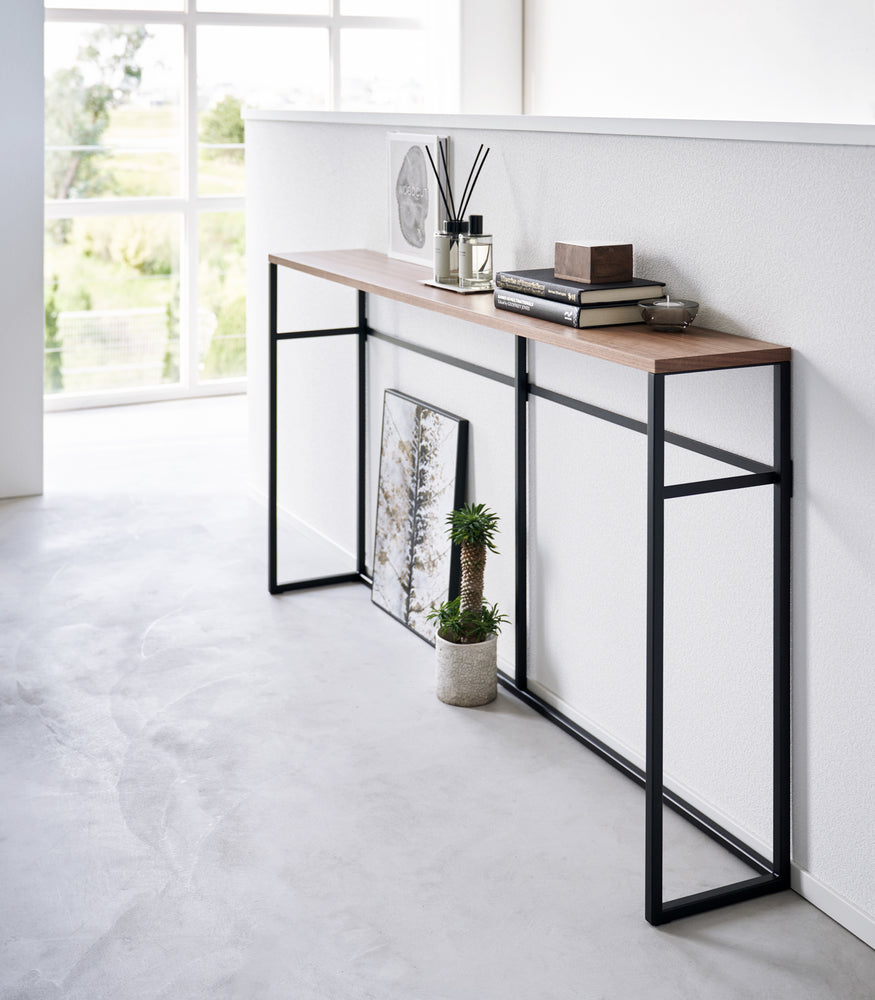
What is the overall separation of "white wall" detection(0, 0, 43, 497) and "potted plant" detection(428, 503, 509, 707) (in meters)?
2.75

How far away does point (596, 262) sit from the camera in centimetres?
277

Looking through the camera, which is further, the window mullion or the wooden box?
the window mullion

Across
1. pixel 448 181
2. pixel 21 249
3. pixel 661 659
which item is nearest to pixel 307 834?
pixel 661 659

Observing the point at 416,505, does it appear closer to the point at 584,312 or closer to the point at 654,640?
the point at 584,312

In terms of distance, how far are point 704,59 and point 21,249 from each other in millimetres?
3526

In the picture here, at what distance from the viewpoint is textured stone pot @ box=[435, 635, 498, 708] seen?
3.49m

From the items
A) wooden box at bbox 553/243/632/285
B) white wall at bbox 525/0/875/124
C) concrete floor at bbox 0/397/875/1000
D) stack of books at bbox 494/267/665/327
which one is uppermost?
white wall at bbox 525/0/875/124

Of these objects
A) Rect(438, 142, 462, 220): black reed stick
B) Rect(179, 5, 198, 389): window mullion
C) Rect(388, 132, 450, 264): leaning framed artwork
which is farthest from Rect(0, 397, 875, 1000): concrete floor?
Rect(179, 5, 198, 389): window mullion

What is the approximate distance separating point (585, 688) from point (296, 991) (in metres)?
1.32

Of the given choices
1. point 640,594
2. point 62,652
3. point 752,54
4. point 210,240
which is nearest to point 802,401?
point 640,594

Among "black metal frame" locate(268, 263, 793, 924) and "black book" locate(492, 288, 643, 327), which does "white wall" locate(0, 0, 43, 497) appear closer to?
"black metal frame" locate(268, 263, 793, 924)

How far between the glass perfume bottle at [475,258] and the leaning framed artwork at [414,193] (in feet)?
1.19

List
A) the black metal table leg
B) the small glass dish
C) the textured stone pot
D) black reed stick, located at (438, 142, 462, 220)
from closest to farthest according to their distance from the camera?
1. the black metal table leg
2. the small glass dish
3. the textured stone pot
4. black reed stick, located at (438, 142, 462, 220)

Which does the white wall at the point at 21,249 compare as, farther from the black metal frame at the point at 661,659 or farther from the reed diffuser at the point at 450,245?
the black metal frame at the point at 661,659
